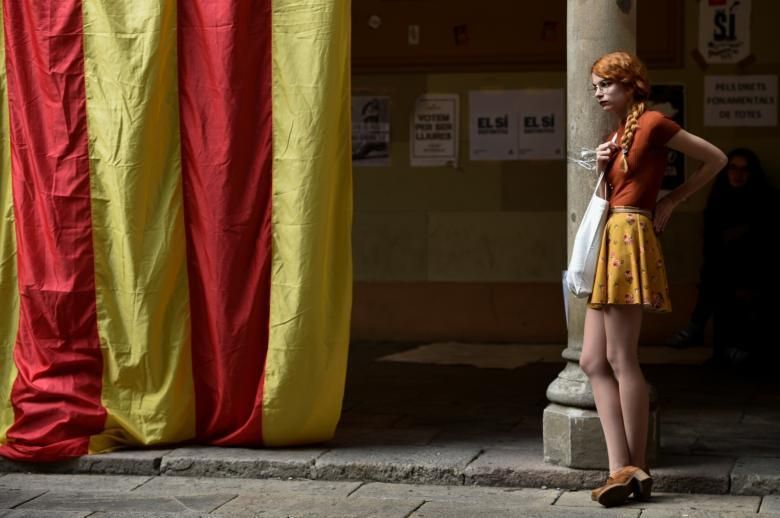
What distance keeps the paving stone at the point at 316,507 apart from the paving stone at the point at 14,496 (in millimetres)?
961

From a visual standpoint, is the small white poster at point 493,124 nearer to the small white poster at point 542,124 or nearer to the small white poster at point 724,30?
the small white poster at point 542,124

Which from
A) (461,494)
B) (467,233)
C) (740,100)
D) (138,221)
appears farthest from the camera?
(467,233)

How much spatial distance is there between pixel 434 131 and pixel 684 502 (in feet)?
16.7

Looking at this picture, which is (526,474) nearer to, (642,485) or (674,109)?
(642,485)

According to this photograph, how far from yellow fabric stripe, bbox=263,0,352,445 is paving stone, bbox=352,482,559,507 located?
629 mm

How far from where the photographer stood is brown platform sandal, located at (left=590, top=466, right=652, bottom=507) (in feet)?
19.3

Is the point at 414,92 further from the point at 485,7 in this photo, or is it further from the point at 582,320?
the point at 582,320

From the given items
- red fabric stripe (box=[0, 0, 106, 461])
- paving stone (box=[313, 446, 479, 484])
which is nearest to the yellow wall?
paving stone (box=[313, 446, 479, 484])

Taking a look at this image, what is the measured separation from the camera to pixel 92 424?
702 centimetres

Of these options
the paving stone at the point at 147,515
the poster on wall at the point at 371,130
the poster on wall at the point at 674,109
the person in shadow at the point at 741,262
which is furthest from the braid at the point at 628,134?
the poster on wall at the point at 371,130

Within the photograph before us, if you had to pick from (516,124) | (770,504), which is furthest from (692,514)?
(516,124)

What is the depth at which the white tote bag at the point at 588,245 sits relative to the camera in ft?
19.4

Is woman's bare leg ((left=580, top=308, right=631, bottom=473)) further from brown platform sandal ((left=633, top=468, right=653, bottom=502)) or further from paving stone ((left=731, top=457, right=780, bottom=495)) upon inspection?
paving stone ((left=731, top=457, right=780, bottom=495))

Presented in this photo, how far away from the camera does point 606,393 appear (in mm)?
6020
